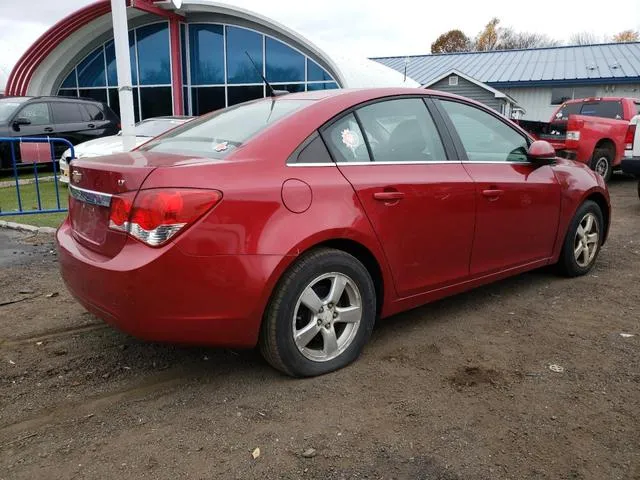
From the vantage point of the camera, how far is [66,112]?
12.9 meters

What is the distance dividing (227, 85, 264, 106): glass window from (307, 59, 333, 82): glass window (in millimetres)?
1897

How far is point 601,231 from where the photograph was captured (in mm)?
5156

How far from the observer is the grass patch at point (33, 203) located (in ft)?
23.9

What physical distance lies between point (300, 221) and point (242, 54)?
1808 centimetres

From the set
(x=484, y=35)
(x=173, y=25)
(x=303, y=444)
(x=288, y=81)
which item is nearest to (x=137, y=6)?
(x=173, y=25)

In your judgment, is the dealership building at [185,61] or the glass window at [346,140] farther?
the dealership building at [185,61]

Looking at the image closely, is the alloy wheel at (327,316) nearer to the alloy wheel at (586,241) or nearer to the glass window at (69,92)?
the alloy wheel at (586,241)

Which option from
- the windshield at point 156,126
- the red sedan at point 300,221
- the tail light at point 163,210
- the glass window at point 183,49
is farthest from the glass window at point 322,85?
the tail light at point 163,210

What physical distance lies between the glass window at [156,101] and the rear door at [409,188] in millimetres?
18582

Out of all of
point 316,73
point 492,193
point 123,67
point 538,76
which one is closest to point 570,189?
point 492,193

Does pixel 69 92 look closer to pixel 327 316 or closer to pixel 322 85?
pixel 322 85

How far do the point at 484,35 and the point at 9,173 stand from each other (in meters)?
54.3

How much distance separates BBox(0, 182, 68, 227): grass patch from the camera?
287 inches

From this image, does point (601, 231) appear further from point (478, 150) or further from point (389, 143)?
point (389, 143)
